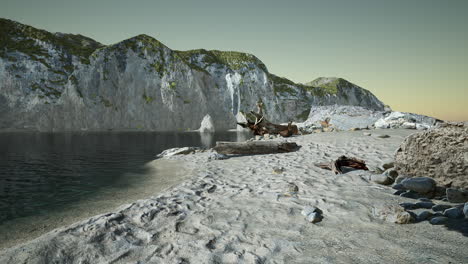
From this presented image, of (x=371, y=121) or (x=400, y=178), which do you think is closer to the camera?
(x=400, y=178)

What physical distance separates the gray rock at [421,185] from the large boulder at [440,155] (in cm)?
45

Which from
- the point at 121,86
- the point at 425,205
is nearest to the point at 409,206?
the point at 425,205

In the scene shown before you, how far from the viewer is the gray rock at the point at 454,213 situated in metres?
3.94

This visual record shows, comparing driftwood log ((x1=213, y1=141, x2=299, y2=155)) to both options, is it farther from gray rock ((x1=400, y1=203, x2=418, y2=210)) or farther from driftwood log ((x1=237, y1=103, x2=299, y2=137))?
gray rock ((x1=400, y1=203, x2=418, y2=210))

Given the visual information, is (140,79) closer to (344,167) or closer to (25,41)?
(25,41)

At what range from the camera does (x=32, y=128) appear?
1847 inches

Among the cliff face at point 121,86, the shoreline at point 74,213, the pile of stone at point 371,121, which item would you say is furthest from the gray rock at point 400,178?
the cliff face at point 121,86

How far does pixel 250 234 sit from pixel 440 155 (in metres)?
5.16

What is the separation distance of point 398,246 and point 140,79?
61973 mm

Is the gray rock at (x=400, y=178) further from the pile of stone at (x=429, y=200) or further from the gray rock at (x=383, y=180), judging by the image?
the gray rock at (x=383, y=180)

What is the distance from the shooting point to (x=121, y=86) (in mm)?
56281

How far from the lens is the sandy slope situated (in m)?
3.10

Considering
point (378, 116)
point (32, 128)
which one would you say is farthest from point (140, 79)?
point (378, 116)

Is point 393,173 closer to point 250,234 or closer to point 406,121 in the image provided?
point 250,234
